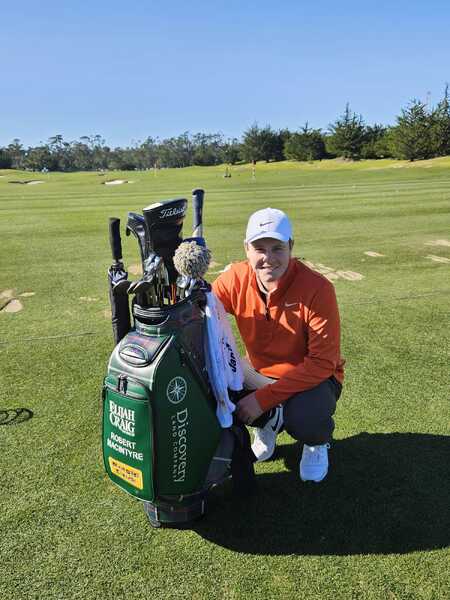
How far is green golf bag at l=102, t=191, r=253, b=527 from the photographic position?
7.52 ft

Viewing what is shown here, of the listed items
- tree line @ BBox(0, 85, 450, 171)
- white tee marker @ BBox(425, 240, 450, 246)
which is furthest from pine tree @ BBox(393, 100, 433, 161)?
white tee marker @ BBox(425, 240, 450, 246)

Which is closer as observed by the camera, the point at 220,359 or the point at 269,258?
the point at 220,359

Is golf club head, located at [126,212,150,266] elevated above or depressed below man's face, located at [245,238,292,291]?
above

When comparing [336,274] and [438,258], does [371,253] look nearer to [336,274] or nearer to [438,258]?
[438,258]

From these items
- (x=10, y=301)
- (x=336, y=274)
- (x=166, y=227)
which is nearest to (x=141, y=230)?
(x=166, y=227)

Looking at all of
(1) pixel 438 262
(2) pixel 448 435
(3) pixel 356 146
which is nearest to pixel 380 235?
(1) pixel 438 262

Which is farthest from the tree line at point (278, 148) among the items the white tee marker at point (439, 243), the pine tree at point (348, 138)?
the white tee marker at point (439, 243)

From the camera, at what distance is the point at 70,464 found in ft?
10.2

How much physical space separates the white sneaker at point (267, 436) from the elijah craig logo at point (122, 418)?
40.7 inches

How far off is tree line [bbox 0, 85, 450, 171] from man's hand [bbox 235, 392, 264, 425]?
48609 mm

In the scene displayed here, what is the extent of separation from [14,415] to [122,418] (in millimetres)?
1603

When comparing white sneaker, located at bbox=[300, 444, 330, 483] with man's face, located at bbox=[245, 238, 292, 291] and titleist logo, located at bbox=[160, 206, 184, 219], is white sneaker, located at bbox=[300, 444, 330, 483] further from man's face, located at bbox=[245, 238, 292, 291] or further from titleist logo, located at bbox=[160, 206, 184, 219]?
titleist logo, located at bbox=[160, 206, 184, 219]

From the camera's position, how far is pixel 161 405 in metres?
2.30

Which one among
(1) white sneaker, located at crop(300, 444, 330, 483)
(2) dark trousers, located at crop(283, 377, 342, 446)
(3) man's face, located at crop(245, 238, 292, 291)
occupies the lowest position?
(1) white sneaker, located at crop(300, 444, 330, 483)
